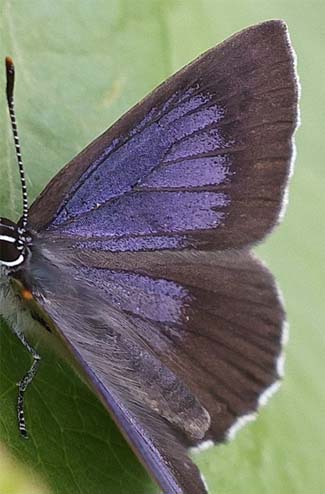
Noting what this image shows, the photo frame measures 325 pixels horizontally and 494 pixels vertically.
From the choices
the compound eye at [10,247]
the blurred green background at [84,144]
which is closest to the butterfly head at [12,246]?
the compound eye at [10,247]

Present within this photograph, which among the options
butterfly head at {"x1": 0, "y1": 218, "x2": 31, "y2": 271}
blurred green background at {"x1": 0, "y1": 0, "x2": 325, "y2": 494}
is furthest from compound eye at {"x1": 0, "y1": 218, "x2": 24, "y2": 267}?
blurred green background at {"x1": 0, "y1": 0, "x2": 325, "y2": 494}

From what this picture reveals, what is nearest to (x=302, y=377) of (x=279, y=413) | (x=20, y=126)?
(x=279, y=413)

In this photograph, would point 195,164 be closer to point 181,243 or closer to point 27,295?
point 181,243

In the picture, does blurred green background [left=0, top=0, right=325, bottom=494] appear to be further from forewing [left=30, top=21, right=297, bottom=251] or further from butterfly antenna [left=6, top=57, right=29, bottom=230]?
forewing [left=30, top=21, right=297, bottom=251]

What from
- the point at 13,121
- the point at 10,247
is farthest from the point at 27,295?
the point at 13,121

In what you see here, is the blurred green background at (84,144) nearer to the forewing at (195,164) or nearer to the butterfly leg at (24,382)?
the butterfly leg at (24,382)
